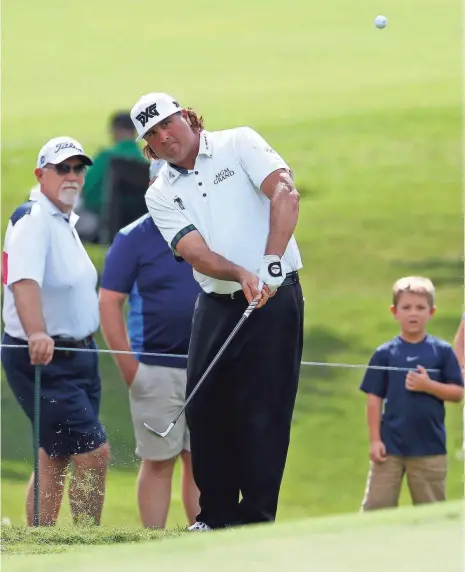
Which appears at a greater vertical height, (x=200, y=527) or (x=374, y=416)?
(x=374, y=416)

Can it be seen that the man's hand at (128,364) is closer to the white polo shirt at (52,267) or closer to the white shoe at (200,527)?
the white polo shirt at (52,267)

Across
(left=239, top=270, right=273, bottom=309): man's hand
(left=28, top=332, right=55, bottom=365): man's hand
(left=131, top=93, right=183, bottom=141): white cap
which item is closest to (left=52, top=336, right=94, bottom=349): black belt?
(left=28, top=332, right=55, bottom=365): man's hand

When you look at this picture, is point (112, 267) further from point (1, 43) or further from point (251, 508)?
point (1, 43)

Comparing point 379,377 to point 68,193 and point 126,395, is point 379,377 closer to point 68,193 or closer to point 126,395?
point 68,193

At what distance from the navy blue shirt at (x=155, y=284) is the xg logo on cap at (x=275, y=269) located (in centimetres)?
132

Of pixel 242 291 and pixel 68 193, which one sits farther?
pixel 68 193

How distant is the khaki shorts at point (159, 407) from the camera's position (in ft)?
20.8

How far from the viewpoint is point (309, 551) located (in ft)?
11.8

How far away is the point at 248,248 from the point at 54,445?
4.67ft

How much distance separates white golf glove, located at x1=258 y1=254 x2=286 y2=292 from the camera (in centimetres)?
498

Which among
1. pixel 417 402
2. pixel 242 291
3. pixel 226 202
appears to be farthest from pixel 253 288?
pixel 417 402

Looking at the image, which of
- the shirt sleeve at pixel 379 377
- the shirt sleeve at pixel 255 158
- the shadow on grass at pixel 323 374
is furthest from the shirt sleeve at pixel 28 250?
the shadow on grass at pixel 323 374

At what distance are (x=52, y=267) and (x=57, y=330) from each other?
0.27m

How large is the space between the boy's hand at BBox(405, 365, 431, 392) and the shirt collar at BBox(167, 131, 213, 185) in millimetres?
1735
